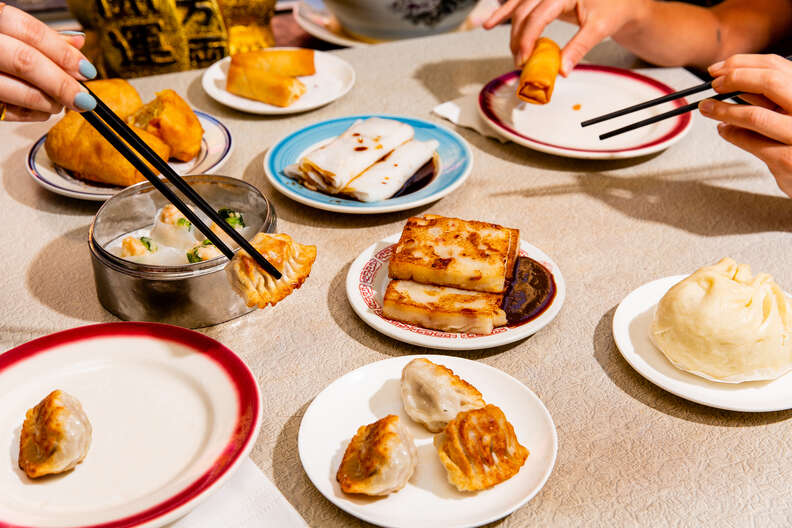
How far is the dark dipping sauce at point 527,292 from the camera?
1104mm

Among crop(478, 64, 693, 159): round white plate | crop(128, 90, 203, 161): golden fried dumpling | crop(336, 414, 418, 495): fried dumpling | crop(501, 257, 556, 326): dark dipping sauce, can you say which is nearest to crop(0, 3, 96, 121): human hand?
crop(128, 90, 203, 161): golden fried dumpling

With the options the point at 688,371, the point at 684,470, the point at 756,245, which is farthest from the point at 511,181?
the point at 684,470

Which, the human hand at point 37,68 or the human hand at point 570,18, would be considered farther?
the human hand at point 570,18

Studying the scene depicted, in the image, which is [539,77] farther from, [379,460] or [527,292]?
[379,460]

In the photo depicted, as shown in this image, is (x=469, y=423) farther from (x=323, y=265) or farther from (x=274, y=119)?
(x=274, y=119)

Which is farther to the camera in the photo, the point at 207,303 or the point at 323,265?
the point at 323,265

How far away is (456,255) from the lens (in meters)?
1.13

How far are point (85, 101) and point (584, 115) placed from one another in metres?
1.29

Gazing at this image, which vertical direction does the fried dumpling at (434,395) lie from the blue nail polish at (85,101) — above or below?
below

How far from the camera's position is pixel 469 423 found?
0.82 meters

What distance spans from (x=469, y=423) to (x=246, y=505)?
0.29 meters

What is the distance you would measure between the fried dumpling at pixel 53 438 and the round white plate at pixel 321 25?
2.28 meters

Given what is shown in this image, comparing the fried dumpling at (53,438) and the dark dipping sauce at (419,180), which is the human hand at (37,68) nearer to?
the fried dumpling at (53,438)

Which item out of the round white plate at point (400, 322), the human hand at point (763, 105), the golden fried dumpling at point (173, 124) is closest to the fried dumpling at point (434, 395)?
the round white plate at point (400, 322)
